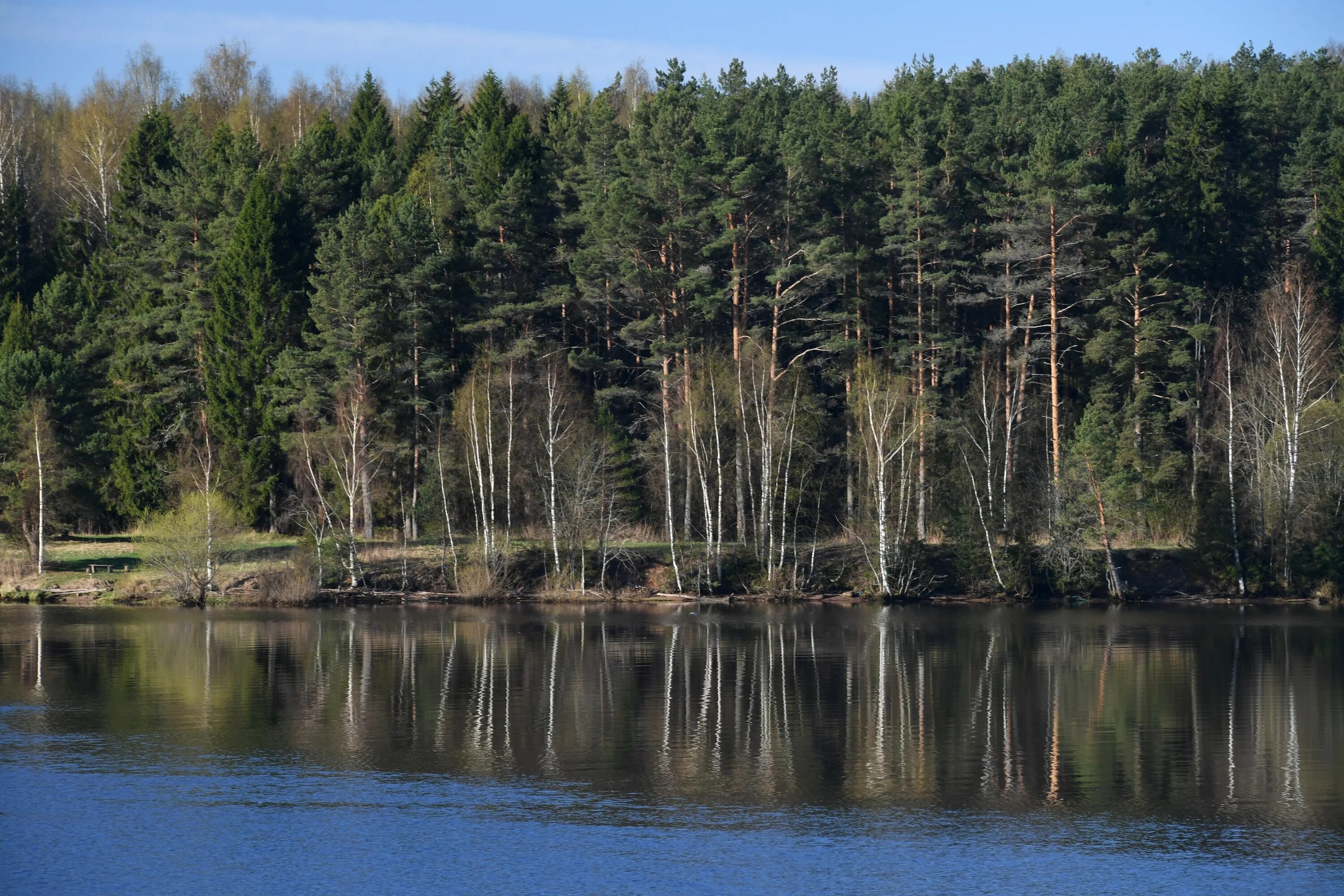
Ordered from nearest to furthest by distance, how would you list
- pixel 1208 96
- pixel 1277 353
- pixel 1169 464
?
1. pixel 1277 353
2. pixel 1169 464
3. pixel 1208 96

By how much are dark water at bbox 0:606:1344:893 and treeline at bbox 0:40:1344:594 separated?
11460 millimetres

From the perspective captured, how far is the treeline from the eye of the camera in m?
55.5

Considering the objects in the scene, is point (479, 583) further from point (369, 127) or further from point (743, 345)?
point (369, 127)

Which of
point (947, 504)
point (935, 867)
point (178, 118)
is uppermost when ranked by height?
point (178, 118)

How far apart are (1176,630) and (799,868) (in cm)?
2958

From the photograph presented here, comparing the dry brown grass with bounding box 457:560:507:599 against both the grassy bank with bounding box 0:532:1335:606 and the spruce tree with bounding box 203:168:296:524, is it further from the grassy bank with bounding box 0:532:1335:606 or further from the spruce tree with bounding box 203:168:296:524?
the spruce tree with bounding box 203:168:296:524

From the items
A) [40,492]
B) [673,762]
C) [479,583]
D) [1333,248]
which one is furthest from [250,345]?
[1333,248]

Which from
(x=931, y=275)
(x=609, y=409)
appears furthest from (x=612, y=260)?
(x=931, y=275)

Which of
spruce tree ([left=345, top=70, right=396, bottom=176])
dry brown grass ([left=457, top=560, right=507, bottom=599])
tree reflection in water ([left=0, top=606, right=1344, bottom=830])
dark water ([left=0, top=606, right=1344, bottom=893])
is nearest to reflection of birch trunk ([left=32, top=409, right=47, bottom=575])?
tree reflection in water ([left=0, top=606, right=1344, bottom=830])

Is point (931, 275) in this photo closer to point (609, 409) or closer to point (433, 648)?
point (609, 409)

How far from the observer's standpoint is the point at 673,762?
86.5 feet

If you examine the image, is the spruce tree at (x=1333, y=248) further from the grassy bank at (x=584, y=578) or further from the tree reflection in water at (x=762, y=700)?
the tree reflection in water at (x=762, y=700)

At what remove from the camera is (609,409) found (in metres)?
66.4

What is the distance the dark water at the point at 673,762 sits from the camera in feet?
65.7
